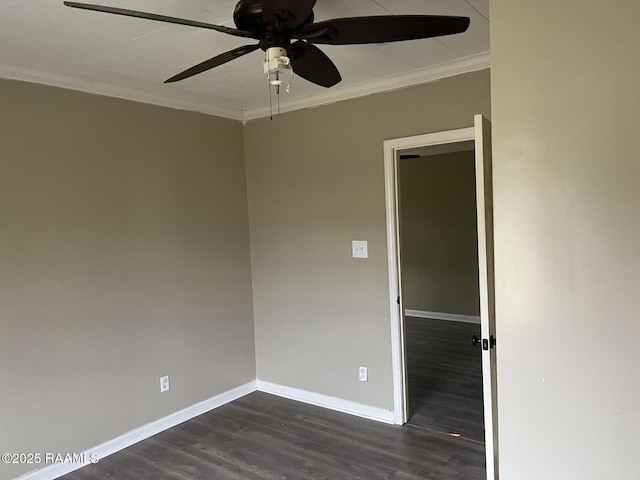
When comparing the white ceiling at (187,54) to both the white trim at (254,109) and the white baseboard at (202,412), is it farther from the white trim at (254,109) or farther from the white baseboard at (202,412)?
the white baseboard at (202,412)

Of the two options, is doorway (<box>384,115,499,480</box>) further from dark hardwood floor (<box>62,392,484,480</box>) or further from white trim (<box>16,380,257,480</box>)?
white trim (<box>16,380,257,480</box>)

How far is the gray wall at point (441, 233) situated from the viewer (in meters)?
6.29

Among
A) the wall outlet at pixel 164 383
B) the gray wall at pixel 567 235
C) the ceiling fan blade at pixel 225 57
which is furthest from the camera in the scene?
the wall outlet at pixel 164 383

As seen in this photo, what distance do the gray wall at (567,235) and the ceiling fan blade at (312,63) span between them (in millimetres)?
666

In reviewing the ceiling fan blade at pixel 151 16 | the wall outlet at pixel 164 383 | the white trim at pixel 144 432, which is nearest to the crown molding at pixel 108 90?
the ceiling fan blade at pixel 151 16

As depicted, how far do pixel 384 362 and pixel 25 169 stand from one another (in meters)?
2.58

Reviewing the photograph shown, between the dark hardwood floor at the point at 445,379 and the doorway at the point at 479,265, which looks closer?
the doorway at the point at 479,265

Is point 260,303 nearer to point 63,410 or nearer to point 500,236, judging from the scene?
point 63,410

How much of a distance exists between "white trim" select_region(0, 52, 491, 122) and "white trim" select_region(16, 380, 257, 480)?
2250mm

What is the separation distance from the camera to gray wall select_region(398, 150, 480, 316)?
629 cm

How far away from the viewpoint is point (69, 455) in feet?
9.12

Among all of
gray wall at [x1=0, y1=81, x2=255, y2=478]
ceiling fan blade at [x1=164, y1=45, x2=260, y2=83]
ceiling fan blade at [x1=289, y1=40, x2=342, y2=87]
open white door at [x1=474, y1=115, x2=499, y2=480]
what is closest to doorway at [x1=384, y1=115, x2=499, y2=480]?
open white door at [x1=474, y1=115, x2=499, y2=480]

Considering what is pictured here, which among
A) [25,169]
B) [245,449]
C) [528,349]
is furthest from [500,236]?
[25,169]

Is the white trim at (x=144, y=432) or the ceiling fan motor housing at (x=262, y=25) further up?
the ceiling fan motor housing at (x=262, y=25)
